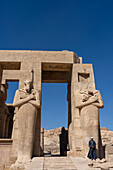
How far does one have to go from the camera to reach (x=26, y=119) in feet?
30.5

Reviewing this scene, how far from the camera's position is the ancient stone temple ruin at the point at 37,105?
928 centimetres

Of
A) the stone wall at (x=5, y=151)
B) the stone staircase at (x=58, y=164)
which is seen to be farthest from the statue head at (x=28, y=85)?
the stone staircase at (x=58, y=164)

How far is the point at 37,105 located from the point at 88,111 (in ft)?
8.51

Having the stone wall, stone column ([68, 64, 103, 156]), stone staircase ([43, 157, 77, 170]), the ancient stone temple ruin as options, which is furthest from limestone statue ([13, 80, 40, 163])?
stone column ([68, 64, 103, 156])

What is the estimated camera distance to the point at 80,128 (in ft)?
33.7

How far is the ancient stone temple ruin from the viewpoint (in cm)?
928

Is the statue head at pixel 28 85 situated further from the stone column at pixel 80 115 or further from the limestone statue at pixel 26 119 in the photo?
the stone column at pixel 80 115

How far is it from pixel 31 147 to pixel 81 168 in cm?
326

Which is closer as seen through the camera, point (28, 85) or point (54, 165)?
point (54, 165)

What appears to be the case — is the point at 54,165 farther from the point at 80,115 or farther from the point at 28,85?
the point at 28,85

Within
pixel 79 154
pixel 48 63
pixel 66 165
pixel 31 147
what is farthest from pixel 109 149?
pixel 48 63

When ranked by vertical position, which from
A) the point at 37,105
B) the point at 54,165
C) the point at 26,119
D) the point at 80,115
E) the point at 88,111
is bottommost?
the point at 54,165

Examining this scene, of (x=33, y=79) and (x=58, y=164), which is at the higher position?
(x=33, y=79)

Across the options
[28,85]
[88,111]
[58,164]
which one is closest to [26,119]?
[28,85]
